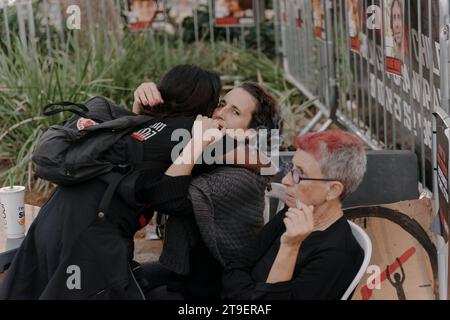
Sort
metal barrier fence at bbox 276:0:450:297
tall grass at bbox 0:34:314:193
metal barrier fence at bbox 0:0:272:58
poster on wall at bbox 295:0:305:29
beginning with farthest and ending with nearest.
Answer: poster on wall at bbox 295:0:305:29 → metal barrier fence at bbox 0:0:272:58 → tall grass at bbox 0:34:314:193 → metal barrier fence at bbox 276:0:450:297

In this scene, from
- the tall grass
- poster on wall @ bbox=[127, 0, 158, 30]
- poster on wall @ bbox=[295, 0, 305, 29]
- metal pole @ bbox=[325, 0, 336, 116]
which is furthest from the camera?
poster on wall @ bbox=[127, 0, 158, 30]

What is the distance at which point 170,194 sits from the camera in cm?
293

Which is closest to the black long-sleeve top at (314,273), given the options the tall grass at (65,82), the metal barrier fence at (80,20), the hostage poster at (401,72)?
the hostage poster at (401,72)

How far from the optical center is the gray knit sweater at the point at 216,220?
119 inches

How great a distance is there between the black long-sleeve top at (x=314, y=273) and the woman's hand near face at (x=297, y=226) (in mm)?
84

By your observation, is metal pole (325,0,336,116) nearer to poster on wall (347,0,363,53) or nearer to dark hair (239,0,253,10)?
poster on wall (347,0,363,53)

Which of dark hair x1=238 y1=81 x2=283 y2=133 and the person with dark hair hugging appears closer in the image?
the person with dark hair hugging

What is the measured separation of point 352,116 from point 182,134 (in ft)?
10.2

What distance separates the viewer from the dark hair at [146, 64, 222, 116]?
312 centimetres

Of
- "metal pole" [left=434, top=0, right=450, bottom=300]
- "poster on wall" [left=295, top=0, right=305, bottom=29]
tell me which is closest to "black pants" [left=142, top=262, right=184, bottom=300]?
"metal pole" [left=434, top=0, right=450, bottom=300]

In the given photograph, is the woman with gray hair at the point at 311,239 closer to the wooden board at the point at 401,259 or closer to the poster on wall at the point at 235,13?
the wooden board at the point at 401,259

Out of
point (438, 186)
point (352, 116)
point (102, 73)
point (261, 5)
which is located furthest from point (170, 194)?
point (261, 5)

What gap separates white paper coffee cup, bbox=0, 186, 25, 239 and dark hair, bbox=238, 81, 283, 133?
100cm
